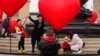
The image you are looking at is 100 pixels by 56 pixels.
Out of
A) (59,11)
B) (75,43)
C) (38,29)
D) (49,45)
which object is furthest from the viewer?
(38,29)

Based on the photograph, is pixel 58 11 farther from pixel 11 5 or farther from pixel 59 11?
pixel 11 5

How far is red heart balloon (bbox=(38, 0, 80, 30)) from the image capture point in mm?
14398

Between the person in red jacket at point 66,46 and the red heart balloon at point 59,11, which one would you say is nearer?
the red heart balloon at point 59,11

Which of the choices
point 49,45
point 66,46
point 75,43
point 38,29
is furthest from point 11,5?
point 75,43

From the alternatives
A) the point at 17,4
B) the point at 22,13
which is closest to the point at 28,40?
the point at 17,4

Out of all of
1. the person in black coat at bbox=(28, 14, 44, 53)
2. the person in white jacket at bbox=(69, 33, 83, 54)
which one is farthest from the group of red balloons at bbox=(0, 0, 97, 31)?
the person in black coat at bbox=(28, 14, 44, 53)

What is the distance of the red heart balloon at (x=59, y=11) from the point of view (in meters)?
14.4

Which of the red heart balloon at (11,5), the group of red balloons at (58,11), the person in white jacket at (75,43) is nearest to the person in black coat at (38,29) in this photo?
the person in white jacket at (75,43)

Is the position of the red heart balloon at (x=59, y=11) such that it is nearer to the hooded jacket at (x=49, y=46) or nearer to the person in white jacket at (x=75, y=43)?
the hooded jacket at (x=49, y=46)

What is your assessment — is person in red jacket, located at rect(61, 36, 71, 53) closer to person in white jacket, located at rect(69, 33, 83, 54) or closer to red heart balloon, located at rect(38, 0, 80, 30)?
person in white jacket, located at rect(69, 33, 83, 54)

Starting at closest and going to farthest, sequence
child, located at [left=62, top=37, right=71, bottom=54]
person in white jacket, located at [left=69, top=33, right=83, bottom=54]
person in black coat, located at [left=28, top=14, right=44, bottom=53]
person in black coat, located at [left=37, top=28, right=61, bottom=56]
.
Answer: person in black coat, located at [left=37, top=28, right=61, bottom=56]
child, located at [left=62, top=37, right=71, bottom=54]
person in white jacket, located at [left=69, top=33, right=83, bottom=54]
person in black coat, located at [left=28, top=14, right=44, bottom=53]

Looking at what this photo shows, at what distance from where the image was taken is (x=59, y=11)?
14375mm

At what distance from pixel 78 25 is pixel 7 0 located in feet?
30.1

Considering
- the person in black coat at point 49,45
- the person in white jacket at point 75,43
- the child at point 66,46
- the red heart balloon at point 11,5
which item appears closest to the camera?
the person in black coat at point 49,45
